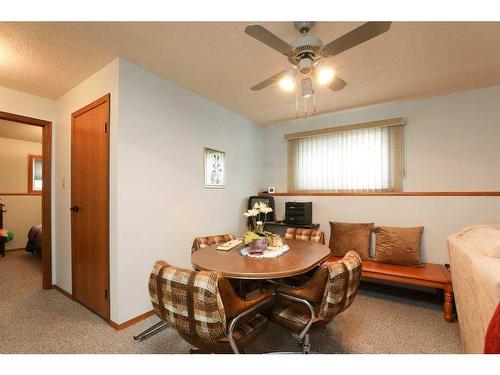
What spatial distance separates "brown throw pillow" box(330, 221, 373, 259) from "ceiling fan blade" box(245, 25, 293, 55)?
7.93ft

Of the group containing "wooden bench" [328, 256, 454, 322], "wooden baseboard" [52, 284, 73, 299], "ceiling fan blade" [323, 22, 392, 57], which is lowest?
"wooden baseboard" [52, 284, 73, 299]

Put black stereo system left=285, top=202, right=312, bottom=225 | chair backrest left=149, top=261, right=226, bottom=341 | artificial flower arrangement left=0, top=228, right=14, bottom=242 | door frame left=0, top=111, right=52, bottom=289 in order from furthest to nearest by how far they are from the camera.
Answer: artificial flower arrangement left=0, top=228, right=14, bottom=242
black stereo system left=285, top=202, right=312, bottom=225
door frame left=0, top=111, right=52, bottom=289
chair backrest left=149, top=261, right=226, bottom=341

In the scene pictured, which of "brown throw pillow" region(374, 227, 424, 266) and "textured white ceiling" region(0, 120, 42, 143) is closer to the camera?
"brown throw pillow" region(374, 227, 424, 266)

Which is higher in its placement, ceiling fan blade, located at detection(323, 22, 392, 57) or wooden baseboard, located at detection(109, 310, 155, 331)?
ceiling fan blade, located at detection(323, 22, 392, 57)

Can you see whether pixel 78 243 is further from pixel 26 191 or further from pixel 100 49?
pixel 26 191

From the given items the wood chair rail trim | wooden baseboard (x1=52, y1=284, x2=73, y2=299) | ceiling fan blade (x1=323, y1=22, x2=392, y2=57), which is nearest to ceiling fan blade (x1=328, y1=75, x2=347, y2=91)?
ceiling fan blade (x1=323, y1=22, x2=392, y2=57)

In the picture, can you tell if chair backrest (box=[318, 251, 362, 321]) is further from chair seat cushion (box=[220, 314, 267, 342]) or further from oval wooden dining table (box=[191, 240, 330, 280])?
chair seat cushion (box=[220, 314, 267, 342])

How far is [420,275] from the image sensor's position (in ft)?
7.67

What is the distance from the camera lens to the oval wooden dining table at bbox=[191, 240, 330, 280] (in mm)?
1310

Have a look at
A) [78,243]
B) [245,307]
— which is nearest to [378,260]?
[245,307]

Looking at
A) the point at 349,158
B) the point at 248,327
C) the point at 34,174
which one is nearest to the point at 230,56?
the point at 248,327

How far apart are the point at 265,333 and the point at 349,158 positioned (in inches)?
98.1

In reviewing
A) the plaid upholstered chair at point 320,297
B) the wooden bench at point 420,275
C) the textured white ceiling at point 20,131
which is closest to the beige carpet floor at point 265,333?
the wooden bench at point 420,275
